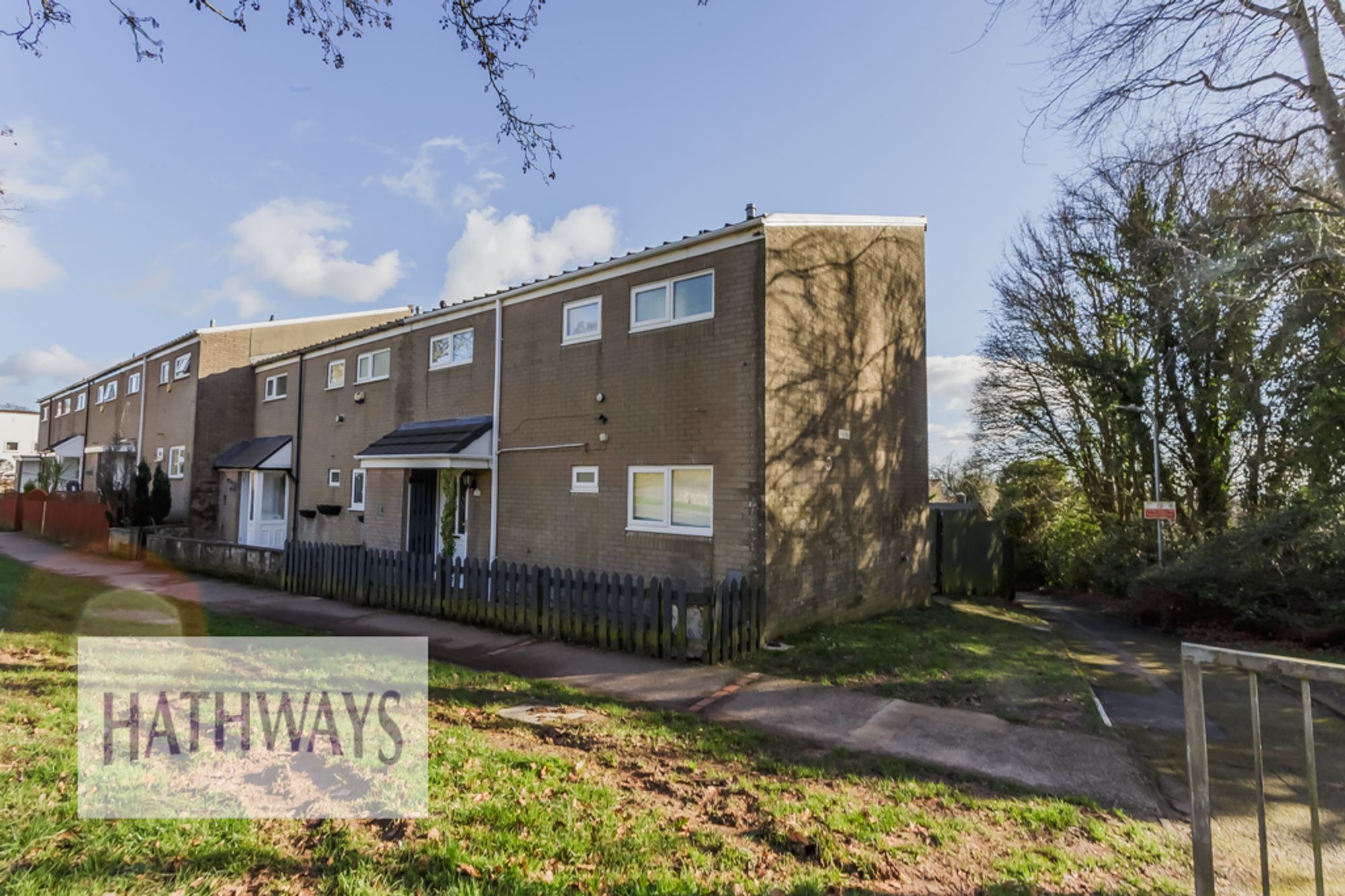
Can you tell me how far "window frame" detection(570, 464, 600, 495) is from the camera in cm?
1170

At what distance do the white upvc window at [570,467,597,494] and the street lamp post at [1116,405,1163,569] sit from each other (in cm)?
1438

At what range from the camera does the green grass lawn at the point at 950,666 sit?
7.23 meters

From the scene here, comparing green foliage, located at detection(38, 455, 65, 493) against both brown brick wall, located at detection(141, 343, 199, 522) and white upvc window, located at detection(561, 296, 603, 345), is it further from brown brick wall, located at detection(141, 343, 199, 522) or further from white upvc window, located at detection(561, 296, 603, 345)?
white upvc window, located at detection(561, 296, 603, 345)

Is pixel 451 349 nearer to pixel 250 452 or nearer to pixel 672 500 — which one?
pixel 672 500

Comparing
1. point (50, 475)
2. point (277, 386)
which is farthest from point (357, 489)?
point (50, 475)

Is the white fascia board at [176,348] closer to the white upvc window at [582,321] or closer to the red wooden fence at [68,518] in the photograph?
Answer: the red wooden fence at [68,518]

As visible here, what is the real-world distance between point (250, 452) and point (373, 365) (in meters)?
6.41

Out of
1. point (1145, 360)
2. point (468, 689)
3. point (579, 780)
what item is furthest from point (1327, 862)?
point (1145, 360)

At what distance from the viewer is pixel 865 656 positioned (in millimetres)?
Answer: 9016

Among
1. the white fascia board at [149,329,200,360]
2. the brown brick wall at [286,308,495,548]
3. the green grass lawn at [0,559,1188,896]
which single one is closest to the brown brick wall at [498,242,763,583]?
the brown brick wall at [286,308,495,548]

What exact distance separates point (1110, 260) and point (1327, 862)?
19.5m

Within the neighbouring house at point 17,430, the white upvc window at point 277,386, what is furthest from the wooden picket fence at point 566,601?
the neighbouring house at point 17,430

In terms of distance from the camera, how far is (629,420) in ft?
37.2

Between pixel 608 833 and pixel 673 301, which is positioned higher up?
pixel 673 301
